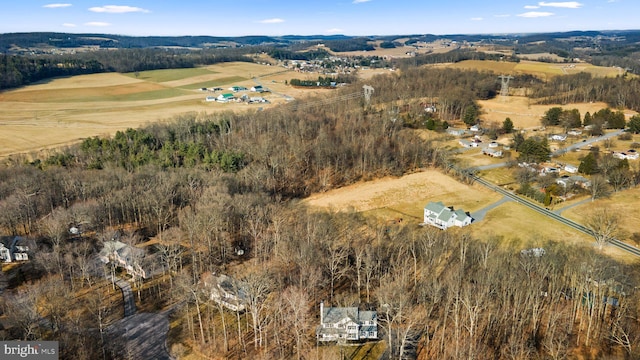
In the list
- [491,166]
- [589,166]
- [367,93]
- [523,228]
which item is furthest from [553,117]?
[523,228]

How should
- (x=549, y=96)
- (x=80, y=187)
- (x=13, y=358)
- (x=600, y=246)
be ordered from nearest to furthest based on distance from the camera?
(x=13, y=358) → (x=600, y=246) → (x=80, y=187) → (x=549, y=96)

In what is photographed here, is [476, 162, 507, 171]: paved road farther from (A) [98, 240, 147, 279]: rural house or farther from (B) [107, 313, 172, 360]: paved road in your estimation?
(B) [107, 313, 172, 360]: paved road

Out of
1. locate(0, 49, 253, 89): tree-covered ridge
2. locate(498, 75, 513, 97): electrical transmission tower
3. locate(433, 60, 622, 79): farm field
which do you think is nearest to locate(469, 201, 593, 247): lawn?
locate(498, 75, 513, 97): electrical transmission tower

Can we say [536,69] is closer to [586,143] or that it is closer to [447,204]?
[586,143]

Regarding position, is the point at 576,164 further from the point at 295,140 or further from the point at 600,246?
the point at 295,140

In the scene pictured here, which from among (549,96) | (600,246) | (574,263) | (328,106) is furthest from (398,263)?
(549,96)

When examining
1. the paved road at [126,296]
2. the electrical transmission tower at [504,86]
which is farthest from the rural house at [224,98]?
the paved road at [126,296]

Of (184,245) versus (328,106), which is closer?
(184,245)
